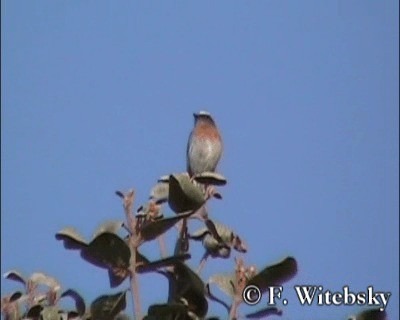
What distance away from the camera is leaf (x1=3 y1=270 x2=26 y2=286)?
2.19 meters

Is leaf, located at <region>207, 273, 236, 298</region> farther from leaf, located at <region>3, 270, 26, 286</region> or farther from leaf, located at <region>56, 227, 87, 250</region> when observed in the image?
leaf, located at <region>3, 270, 26, 286</region>

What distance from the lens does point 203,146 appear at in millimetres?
2352

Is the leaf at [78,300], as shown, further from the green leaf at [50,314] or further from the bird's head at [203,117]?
the bird's head at [203,117]

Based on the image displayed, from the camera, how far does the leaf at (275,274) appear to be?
1.91 meters

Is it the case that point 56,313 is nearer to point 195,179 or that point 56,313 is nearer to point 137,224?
point 137,224

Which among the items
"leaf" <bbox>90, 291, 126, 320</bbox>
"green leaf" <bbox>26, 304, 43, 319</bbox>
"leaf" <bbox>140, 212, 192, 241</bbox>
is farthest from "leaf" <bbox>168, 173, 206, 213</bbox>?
"green leaf" <bbox>26, 304, 43, 319</bbox>

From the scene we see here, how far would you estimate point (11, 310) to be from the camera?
87.4 inches

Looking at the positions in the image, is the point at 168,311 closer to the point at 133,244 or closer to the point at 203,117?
the point at 133,244

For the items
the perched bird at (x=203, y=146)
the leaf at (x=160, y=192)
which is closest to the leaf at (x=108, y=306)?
the leaf at (x=160, y=192)

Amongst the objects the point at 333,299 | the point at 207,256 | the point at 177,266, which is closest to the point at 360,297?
the point at 333,299

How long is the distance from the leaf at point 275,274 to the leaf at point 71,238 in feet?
1.43

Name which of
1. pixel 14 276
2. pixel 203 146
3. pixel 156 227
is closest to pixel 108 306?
pixel 156 227

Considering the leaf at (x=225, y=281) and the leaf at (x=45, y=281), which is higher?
the leaf at (x=45, y=281)

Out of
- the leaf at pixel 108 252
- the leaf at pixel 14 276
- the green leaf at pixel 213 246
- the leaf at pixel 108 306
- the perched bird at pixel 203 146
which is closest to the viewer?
the leaf at pixel 108 252
